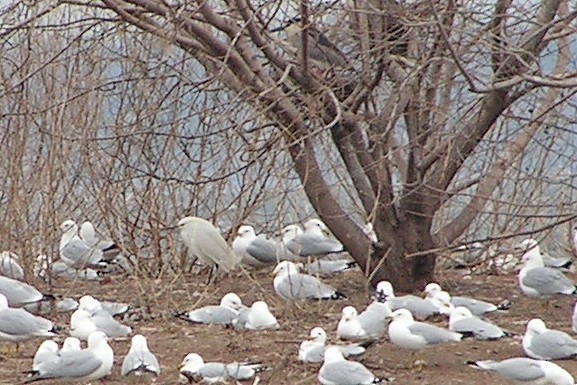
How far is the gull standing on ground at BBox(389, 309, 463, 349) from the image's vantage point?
7.75 m

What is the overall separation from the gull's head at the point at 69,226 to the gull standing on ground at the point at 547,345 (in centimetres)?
479

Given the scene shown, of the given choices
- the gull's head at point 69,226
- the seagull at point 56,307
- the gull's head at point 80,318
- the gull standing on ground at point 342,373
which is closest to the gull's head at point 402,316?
the gull standing on ground at point 342,373

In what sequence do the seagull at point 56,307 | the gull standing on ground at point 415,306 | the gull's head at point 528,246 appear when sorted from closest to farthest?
the gull standing on ground at point 415,306
the seagull at point 56,307
the gull's head at point 528,246

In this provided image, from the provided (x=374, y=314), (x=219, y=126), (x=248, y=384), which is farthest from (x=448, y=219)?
(x=248, y=384)

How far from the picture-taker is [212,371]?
7.19 meters

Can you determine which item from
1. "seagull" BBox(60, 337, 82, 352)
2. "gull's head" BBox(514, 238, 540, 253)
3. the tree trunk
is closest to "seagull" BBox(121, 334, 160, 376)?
"seagull" BBox(60, 337, 82, 352)

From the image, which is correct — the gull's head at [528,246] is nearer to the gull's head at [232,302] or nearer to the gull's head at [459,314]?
the gull's head at [459,314]

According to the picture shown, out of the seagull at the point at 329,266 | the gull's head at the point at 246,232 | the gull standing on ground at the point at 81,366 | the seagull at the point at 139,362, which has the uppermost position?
the gull's head at the point at 246,232

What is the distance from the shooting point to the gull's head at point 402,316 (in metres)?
7.92

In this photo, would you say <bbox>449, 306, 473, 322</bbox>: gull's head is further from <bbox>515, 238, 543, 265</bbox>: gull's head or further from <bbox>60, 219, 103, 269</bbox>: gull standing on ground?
<bbox>60, 219, 103, 269</bbox>: gull standing on ground

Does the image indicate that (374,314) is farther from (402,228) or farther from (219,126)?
(219,126)

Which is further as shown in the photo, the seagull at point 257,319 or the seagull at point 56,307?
the seagull at point 56,307

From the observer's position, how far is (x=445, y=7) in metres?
8.37

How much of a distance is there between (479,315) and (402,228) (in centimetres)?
115
